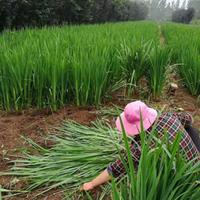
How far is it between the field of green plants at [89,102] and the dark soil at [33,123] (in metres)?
0.06

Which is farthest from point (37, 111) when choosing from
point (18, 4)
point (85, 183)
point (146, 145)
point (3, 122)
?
point (18, 4)

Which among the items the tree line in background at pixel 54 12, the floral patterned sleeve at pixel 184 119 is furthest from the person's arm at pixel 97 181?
the tree line in background at pixel 54 12

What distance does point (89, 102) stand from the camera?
135 inches

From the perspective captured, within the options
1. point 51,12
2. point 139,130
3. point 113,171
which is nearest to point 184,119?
point 139,130

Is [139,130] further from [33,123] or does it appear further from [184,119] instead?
[33,123]

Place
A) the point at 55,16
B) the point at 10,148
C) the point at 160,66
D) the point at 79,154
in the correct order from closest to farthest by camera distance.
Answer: the point at 79,154, the point at 10,148, the point at 160,66, the point at 55,16

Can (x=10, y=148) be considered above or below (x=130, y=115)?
below

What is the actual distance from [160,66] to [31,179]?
6.08 ft

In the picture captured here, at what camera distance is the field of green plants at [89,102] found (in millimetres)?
1528

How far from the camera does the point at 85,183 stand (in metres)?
2.06

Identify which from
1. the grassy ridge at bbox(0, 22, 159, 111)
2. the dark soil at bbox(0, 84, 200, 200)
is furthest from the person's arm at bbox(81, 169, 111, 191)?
the grassy ridge at bbox(0, 22, 159, 111)

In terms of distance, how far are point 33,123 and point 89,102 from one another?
0.58 meters

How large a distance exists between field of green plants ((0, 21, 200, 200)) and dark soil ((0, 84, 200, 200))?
0.21 feet

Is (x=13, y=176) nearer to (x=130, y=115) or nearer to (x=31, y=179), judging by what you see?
(x=31, y=179)
